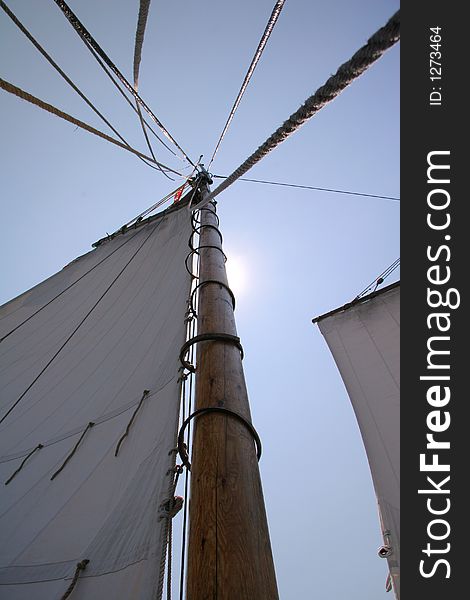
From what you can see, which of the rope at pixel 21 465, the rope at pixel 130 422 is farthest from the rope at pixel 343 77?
the rope at pixel 21 465

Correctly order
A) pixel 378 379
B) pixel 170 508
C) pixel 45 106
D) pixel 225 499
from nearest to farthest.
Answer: pixel 225 499 < pixel 170 508 < pixel 45 106 < pixel 378 379

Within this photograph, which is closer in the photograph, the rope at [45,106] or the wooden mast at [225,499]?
the wooden mast at [225,499]

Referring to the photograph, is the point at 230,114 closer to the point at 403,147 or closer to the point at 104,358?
the point at 403,147

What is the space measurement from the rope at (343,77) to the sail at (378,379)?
13.4ft

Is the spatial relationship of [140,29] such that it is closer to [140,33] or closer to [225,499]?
[140,33]

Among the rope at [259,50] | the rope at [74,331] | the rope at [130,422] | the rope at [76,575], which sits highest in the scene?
the rope at [259,50]

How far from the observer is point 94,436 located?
88.7 inches

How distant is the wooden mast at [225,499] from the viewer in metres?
0.86

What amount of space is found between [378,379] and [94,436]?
4584mm

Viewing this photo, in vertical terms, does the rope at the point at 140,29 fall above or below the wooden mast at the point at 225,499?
above

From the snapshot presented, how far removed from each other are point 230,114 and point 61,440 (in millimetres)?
3271

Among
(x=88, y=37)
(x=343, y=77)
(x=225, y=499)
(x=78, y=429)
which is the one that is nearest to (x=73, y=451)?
(x=78, y=429)

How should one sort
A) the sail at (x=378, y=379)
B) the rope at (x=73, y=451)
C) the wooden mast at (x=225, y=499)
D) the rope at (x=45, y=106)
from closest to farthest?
the wooden mast at (x=225, y=499), the rope at (x=45, y=106), the rope at (x=73, y=451), the sail at (x=378, y=379)

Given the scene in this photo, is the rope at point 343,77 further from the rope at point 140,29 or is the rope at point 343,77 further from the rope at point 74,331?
the rope at point 74,331
